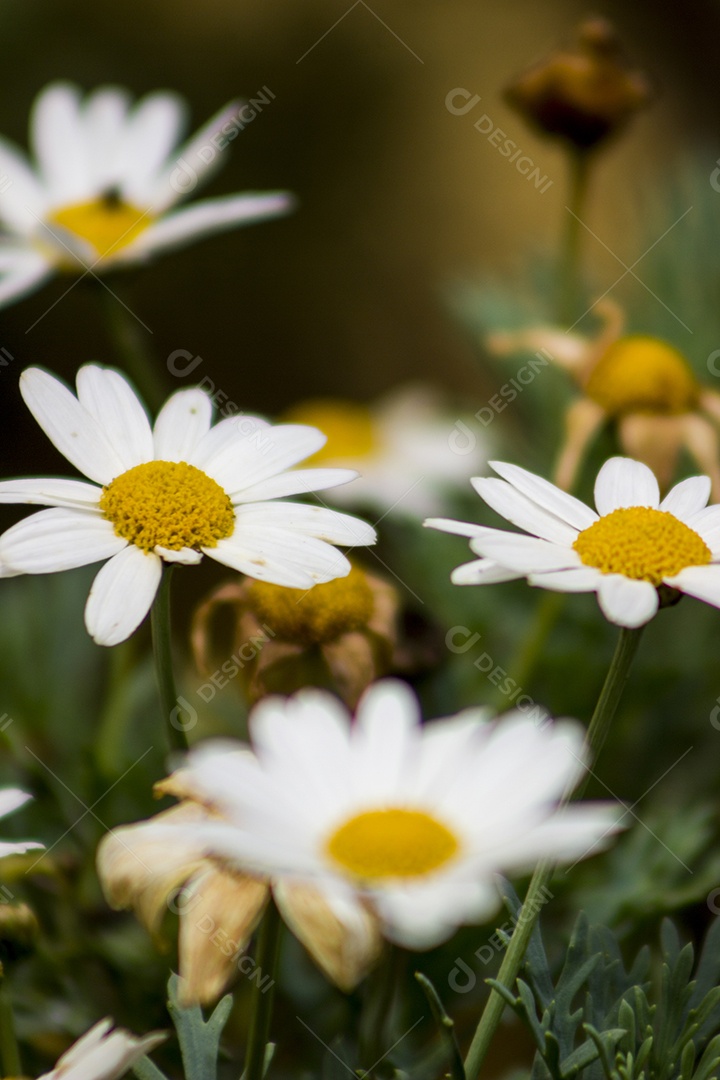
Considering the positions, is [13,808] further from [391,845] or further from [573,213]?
[573,213]

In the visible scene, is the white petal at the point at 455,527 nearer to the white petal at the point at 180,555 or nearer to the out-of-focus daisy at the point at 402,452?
the white petal at the point at 180,555

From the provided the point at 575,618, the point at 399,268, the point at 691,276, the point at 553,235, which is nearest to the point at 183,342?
the point at 399,268

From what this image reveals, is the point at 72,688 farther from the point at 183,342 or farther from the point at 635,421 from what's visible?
the point at 183,342

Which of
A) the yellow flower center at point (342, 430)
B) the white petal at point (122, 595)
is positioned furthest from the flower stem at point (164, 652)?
the yellow flower center at point (342, 430)

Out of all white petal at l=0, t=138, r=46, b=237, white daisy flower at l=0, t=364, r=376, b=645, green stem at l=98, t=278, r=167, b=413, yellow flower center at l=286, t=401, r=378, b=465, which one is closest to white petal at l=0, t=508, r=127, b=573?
white daisy flower at l=0, t=364, r=376, b=645

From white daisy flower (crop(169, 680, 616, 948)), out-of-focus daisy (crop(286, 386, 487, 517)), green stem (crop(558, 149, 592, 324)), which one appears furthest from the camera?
out-of-focus daisy (crop(286, 386, 487, 517))

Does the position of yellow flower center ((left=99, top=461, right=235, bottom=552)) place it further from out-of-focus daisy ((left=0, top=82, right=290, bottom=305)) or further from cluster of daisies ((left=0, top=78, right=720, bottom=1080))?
out-of-focus daisy ((left=0, top=82, right=290, bottom=305))

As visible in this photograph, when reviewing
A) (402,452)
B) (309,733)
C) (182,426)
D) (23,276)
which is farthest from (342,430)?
(309,733)
